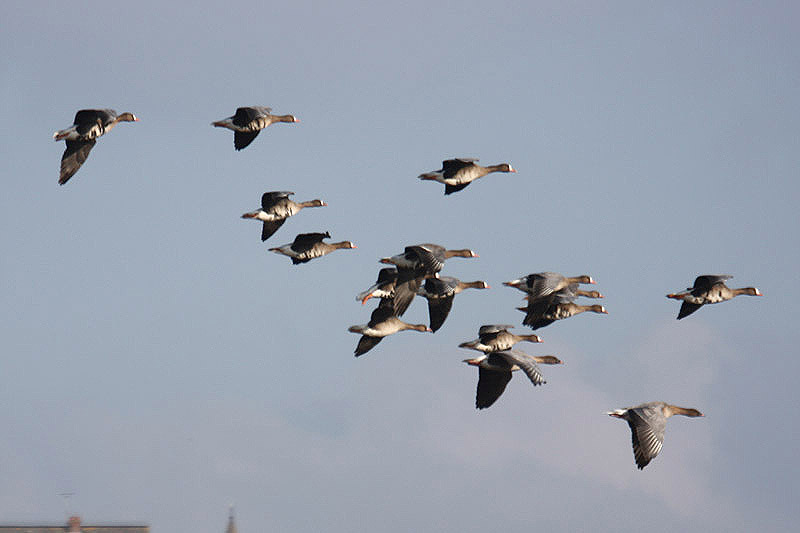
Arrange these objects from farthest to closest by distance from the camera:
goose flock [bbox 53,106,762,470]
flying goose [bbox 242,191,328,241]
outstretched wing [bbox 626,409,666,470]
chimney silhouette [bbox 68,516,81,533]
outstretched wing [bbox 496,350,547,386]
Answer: chimney silhouette [bbox 68,516,81,533], flying goose [bbox 242,191,328,241], goose flock [bbox 53,106,762,470], outstretched wing [bbox 496,350,547,386], outstretched wing [bbox 626,409,666,470]

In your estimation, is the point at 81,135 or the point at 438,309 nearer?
the point at 81,135

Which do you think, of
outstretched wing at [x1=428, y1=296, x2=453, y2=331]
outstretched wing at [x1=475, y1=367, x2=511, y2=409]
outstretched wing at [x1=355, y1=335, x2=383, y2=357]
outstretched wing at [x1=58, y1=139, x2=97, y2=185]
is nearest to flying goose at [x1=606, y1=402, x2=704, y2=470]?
outstretched wing at [x1=475, y1=367, x2=511, y2=409]

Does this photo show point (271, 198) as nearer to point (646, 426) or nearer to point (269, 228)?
point (269, 228)

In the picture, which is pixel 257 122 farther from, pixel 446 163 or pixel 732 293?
pixel 732 293

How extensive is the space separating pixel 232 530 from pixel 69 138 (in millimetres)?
112497

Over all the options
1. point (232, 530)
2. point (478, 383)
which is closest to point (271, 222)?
point (478, 383)

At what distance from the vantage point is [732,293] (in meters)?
54.9

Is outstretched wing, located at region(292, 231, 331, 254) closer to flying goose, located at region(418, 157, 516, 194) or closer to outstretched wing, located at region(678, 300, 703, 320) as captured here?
flying goose, located at region(418, 157, 516, 194)

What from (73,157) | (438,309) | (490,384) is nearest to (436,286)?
(438,309)

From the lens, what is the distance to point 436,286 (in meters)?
52.2

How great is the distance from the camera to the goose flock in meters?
48.8

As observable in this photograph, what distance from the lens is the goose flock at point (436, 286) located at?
160ft

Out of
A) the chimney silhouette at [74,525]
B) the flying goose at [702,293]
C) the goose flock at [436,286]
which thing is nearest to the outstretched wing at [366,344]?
the goose flock at [436,286]

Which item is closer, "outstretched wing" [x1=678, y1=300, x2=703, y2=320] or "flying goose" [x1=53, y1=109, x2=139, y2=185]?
"flying goose" [x1=53, y1=109, x2=139, y2=185]
